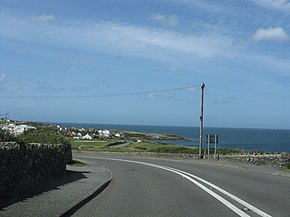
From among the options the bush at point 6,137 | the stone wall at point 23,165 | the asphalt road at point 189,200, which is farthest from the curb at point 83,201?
the bush at point 6,137

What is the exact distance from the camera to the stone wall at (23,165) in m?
11.0

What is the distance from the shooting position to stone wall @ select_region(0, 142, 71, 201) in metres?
11.0

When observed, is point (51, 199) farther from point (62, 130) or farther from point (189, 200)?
point (62, 130)

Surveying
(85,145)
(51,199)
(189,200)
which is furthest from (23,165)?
(85,145)

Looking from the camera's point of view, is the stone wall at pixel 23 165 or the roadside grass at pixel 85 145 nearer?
the stone wall at pixel 23 165

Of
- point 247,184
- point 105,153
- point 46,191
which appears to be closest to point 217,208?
point 46,191

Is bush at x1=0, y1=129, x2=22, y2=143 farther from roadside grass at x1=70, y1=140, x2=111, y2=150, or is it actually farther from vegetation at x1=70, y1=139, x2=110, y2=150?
vegetation at x1=70, y1=139, x2=110, y2=150

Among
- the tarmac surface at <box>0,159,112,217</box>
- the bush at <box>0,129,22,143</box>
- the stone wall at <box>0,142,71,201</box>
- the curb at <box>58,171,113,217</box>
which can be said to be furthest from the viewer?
the bush at <box>0,129,22,143</box>

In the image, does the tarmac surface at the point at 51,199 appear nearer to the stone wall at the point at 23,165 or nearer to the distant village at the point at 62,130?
the stone wall at the point at 23,165

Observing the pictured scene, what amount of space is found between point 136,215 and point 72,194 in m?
3.45

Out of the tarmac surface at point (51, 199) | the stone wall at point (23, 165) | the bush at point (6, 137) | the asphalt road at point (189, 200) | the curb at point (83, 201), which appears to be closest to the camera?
the tarmac surface at point (51, 199)

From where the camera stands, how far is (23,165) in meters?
12.5

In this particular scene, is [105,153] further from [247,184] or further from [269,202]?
[269,202]

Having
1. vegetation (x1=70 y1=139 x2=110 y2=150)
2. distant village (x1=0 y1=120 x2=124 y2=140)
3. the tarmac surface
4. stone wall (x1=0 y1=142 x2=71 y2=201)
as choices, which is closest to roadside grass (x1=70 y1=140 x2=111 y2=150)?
vegetation (x1=70 y1=139 x2=110 y2=150)
